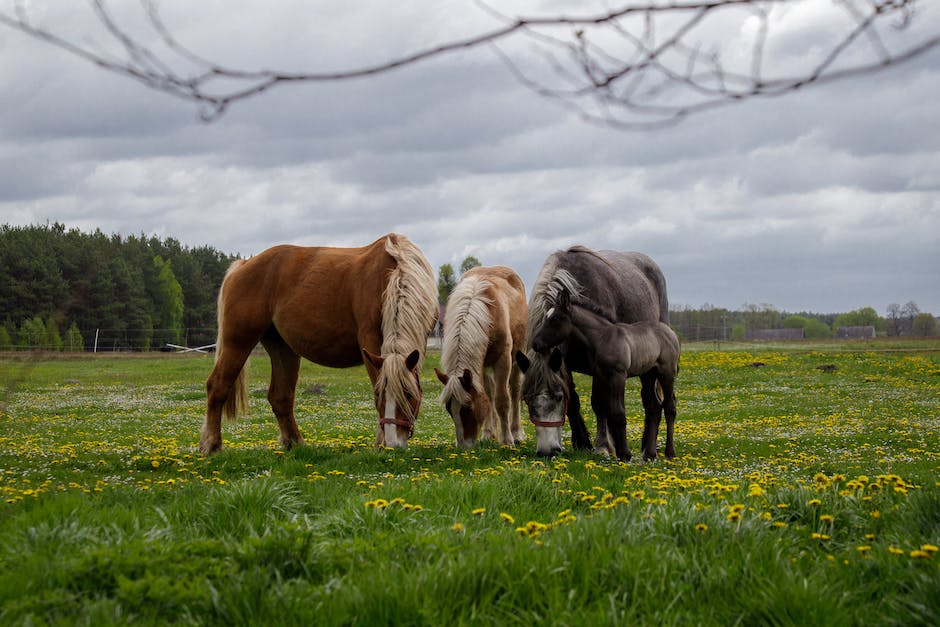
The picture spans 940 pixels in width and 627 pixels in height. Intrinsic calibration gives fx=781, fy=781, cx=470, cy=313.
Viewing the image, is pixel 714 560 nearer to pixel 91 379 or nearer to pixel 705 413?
pixel 705 413

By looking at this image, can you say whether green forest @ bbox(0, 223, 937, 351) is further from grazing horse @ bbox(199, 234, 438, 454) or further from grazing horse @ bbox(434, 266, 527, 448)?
grazing horse @ bbox(434, 266, 527, 448)

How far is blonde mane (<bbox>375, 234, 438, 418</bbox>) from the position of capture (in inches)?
376

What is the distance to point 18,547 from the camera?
4.25 meters

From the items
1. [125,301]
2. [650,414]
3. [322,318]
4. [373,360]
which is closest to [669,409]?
[650,414]

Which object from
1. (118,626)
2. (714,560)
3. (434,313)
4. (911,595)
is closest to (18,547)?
(118,626)

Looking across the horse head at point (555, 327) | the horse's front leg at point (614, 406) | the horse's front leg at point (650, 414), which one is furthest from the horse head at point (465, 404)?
the horse's front leg at point (650, 414)

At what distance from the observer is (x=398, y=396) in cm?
952

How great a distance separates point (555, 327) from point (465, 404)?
5.12 ft

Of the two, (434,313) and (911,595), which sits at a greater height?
(434,313)

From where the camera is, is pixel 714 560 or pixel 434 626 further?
pixel 714 560

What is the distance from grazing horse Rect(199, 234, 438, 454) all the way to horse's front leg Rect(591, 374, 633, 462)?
2.26 metres

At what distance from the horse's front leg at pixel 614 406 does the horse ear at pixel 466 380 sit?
1.60 metres

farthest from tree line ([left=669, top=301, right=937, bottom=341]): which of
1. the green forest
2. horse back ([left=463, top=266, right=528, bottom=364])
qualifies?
horse back ([left=463, top=266, right=528, bottom=364])

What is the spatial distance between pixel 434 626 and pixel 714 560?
158cm
